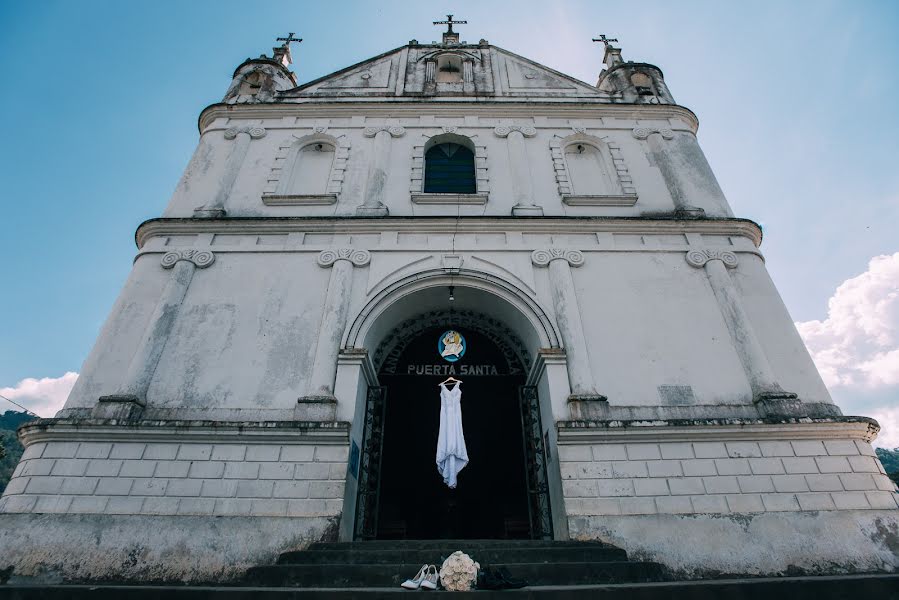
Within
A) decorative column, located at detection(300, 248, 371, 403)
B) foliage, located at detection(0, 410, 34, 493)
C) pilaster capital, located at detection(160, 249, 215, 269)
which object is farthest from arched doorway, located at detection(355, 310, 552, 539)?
foliage, located at detection(0, 410, 34, 493)

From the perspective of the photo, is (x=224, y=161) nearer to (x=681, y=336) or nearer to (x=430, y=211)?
(x=430, y=211)

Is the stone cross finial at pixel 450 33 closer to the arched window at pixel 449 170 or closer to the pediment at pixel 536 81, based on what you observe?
the pediment at pixel 536 81

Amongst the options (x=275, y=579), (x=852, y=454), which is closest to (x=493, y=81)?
(x=852, y=454)

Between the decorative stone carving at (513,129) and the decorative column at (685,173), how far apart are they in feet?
9.17

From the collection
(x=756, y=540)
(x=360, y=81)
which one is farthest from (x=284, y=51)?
(x=756, y=540)

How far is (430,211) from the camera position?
38.9 ft

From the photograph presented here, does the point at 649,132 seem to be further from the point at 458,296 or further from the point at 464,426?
the point at 464,426

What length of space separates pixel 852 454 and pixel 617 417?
3718 mm

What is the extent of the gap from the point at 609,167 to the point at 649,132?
183 cm

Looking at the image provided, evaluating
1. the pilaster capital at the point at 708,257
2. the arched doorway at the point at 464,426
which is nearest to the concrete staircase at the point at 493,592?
the arched doorway at the point at 464,426

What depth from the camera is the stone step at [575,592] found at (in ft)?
17.2

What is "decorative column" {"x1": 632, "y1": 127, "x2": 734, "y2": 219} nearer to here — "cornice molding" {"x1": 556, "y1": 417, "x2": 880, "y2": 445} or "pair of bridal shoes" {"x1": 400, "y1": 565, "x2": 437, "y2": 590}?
"cornice molding" {"x1": 556, "y1": 417, "x2": 880, "y2": 445}

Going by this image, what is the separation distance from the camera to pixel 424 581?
5.50 meters

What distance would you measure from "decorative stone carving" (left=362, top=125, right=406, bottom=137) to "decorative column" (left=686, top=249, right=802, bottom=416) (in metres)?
7.77
